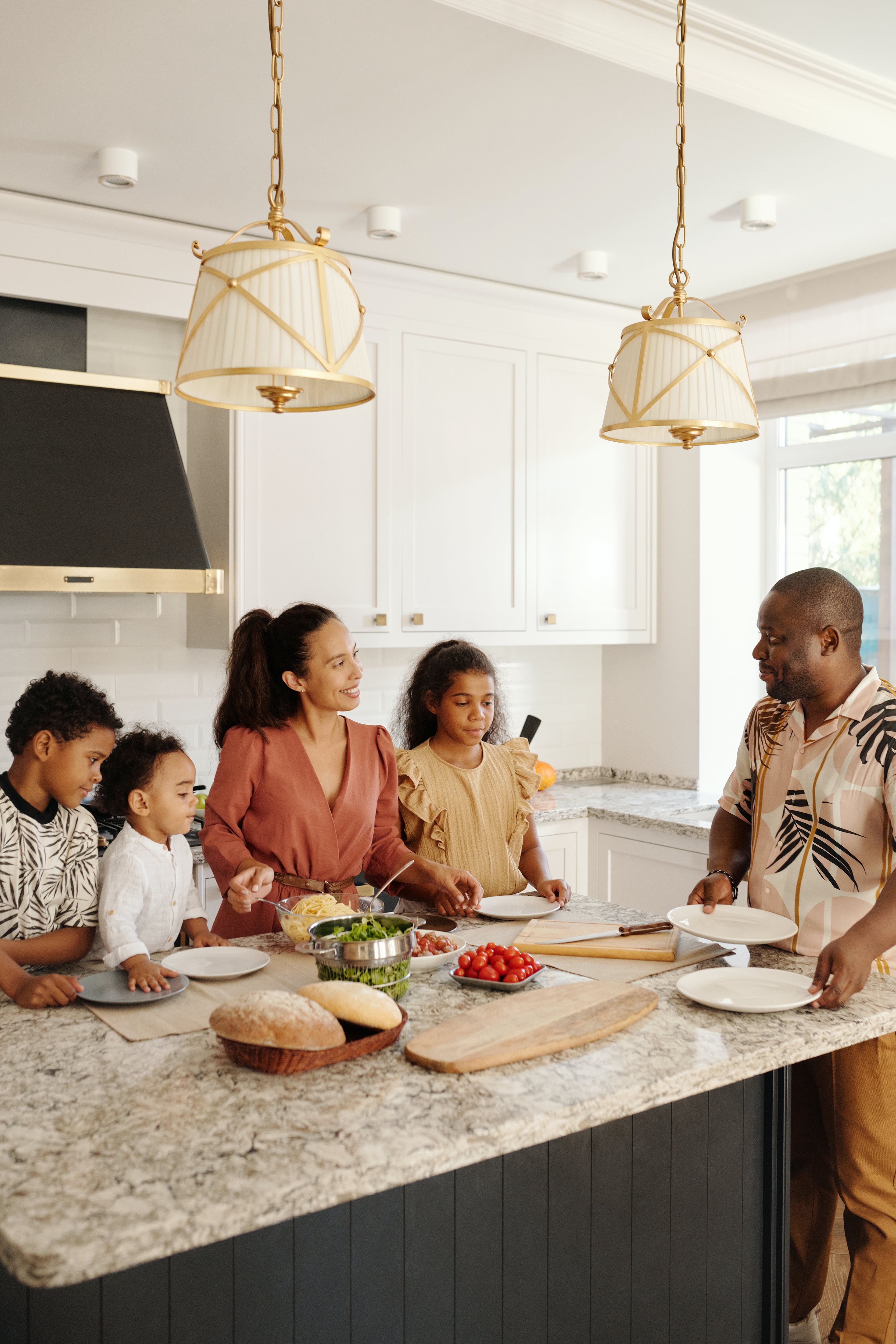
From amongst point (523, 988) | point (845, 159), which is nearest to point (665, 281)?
point (845, 159)

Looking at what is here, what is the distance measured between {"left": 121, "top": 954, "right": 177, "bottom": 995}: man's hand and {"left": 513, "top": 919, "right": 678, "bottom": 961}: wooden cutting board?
23.7 inches

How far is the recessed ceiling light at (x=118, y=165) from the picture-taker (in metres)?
2.68

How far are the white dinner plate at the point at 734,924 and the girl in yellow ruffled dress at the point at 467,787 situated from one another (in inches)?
20.1

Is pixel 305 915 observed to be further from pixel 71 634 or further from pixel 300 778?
pixel 71 634

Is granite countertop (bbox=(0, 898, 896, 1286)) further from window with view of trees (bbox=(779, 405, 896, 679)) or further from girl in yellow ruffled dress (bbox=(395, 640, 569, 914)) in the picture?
window with view of trees (bbox=(779, 405, 896, 679))

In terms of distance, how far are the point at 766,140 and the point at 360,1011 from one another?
2.23 m

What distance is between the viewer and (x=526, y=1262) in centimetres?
156

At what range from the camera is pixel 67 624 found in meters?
3.45

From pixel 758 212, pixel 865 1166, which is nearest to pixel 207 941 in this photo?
pixel 865 1166

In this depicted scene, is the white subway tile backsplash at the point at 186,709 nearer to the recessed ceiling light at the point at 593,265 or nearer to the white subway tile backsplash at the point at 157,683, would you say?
the white subway tile backsplash at the point at 157,683

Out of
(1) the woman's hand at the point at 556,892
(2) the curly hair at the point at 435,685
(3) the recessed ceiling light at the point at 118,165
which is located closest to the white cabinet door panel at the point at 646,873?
(2) the curly hair at the point at 435,685

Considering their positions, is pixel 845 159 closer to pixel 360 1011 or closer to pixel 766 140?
pixel 766 140

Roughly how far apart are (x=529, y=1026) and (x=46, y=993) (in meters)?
0.70

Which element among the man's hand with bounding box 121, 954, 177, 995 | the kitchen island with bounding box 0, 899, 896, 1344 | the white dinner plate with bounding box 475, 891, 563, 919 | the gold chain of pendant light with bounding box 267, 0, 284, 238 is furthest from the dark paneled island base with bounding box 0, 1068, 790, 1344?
the gold chain of pendant light with bounding box 267, 0, 284, 238
